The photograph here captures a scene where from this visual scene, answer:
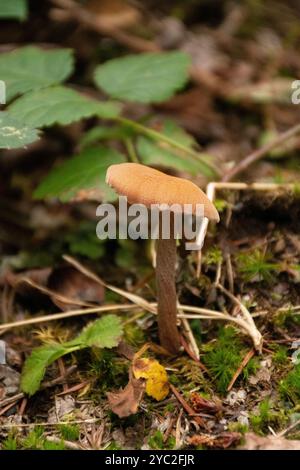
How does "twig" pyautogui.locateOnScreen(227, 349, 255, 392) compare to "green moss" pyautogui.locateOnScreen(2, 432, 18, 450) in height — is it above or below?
above

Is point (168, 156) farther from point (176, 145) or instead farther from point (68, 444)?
point (68, 444)

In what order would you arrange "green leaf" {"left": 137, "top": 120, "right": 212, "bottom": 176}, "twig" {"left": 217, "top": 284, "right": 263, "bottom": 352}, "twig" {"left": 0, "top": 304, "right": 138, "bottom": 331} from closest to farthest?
"twig" {"left": 217, "top": 284, "right": 263, "bottom": 352}
"twig" {"left": 0, "top": 304, "right": 138, "bottom": 331}
"green leaf" {"left": 137, "top": 120, "right": 212, "bottom": 176}

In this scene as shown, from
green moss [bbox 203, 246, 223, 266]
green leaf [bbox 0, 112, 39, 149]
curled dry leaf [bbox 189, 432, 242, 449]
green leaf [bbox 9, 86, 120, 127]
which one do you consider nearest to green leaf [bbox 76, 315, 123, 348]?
curled dry leaf [bbox 189, 432, 242, 449]

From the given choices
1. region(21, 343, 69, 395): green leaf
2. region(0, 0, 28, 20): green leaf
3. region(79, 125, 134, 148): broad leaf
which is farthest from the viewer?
region(0, 0, 28, 20): green leaf

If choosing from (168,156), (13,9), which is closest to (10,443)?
(168,156)

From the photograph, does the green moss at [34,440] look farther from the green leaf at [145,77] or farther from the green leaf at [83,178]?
the green leaf at [145,77]

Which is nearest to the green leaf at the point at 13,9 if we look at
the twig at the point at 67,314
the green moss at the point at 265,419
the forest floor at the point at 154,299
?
the forest floor at the point at 154,299

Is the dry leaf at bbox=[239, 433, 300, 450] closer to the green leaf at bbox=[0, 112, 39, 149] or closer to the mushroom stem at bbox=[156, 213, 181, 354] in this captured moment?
the mushroom stem at bbox=[156, 213, 181, 354]

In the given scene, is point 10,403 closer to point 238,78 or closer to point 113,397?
point 113,397
